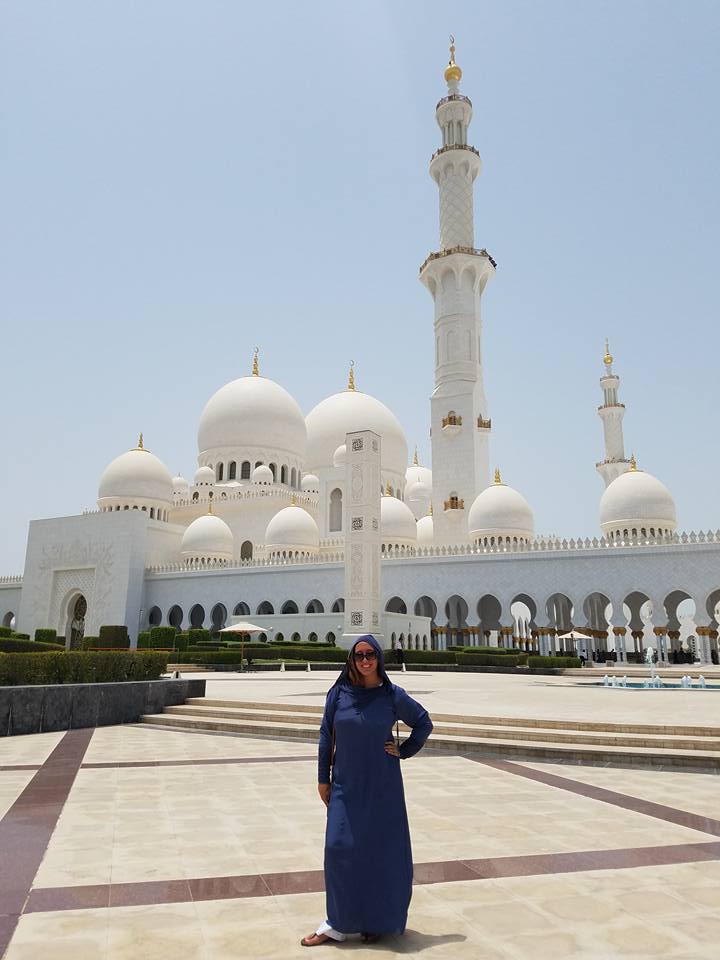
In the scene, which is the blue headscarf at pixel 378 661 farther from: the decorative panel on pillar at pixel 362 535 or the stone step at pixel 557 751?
the decorative panel on pillar at pixel 362 535

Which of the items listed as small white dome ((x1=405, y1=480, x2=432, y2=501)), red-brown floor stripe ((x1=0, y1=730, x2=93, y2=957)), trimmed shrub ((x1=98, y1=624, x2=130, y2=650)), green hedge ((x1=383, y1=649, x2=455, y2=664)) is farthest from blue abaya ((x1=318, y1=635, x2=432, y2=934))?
small white dome ((x1=405, y1=480, x2=432, y2=501))

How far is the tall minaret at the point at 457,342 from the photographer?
37031mm

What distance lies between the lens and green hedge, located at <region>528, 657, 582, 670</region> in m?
26.8

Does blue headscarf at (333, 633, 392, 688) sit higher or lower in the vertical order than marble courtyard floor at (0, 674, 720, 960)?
higher

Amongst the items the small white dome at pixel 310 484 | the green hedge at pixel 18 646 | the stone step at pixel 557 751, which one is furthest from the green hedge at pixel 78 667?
the small white dome at pixel 310 484

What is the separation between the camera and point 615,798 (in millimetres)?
6230

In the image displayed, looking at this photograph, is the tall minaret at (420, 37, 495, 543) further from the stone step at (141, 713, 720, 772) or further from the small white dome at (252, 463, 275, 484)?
the stone step at (141, 713, 720, 772)

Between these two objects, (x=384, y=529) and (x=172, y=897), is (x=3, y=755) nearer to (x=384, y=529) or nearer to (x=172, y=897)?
(x=172, y=897)

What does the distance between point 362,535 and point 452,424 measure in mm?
11887

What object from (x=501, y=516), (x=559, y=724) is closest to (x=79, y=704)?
(x=559, y=724)

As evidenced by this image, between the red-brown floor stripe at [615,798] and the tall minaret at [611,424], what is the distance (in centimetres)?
3440

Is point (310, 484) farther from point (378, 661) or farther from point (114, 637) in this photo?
point (378, 661)

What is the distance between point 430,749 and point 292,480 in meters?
37.7

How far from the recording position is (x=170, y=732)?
420 inches
